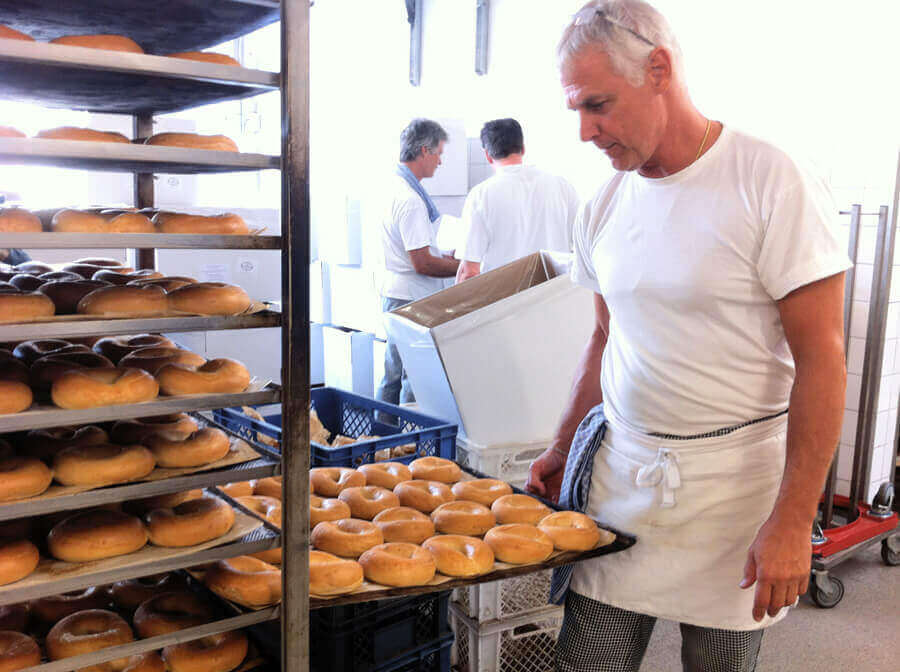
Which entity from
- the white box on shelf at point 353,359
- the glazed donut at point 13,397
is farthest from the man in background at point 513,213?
the glazed donut at point 13,397

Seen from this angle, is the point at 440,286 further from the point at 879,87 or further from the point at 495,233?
the point at 879,87

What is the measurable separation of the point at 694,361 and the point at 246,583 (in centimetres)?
84

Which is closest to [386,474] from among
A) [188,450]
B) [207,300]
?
[188,450]

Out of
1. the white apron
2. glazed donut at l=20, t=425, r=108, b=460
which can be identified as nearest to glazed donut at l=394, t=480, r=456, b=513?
the white apron

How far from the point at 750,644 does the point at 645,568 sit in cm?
22

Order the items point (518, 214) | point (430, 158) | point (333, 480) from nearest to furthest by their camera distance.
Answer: point (333, 480) < point (518, 214) < point (430, 158)

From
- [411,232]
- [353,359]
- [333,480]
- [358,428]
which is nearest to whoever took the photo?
[333,480]

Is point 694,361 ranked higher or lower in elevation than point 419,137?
lower

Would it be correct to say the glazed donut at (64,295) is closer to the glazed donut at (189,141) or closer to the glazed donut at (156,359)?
the glazed donut at (156,359)

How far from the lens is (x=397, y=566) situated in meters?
1.44

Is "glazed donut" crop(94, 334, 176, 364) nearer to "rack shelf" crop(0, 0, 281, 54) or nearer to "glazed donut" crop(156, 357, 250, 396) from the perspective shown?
"glazed donut" crop(156, 357, 250, 396)

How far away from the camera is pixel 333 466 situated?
2178 mm

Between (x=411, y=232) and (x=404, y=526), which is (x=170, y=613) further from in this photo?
(x=411, y=232)

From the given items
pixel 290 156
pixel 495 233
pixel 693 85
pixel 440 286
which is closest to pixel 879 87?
Result: pixel 693 85
